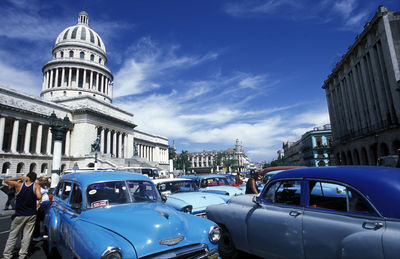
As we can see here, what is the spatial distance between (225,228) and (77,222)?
9.18 feet

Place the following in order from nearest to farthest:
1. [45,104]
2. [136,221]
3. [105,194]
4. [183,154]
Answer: [136,221] → [105,194] → [45,104] → [183,154]

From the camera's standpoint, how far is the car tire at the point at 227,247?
4426 millimetres

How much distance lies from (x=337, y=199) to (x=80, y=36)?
69076mm

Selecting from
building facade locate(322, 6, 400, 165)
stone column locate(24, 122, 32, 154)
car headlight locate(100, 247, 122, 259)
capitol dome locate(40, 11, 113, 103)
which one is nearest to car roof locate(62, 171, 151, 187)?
car headlight locate(100, 247, 122, 259)

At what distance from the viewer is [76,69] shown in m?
53.8

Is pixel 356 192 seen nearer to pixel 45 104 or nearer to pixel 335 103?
pixel 335 103

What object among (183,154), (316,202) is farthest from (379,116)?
(183,154)

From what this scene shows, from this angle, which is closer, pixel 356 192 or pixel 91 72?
pixel 356 192

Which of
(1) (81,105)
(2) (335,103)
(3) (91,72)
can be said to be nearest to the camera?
(2) (335,103)

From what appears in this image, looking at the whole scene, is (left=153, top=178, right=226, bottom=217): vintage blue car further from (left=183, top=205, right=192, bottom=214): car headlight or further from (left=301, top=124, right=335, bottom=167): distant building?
(left=301, top=124, right=335, bottom=167): distant building

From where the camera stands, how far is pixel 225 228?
4.64 meters

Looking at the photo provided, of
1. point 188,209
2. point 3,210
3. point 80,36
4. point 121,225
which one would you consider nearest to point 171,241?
point 121,225

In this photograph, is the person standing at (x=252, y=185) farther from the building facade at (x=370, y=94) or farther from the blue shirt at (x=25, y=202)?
the building facade at (x=370, y=94)

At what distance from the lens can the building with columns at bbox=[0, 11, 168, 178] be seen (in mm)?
34812
